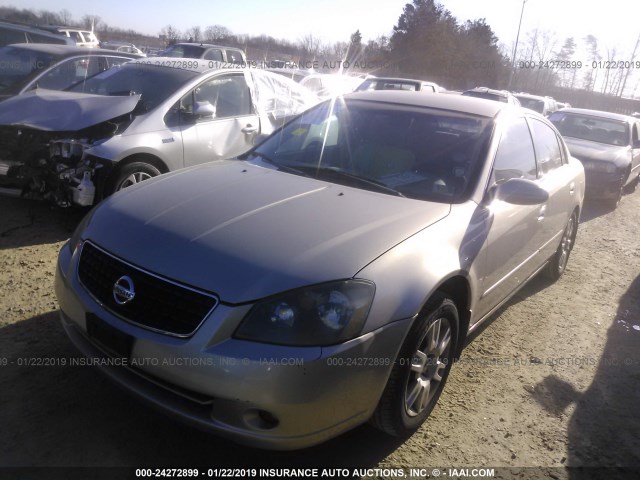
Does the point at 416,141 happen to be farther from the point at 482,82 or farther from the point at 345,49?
the point at 482,82

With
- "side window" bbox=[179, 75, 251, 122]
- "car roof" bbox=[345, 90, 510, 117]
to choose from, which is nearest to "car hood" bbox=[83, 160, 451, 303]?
"car roof" bbox=[345, 90, 510, 117]

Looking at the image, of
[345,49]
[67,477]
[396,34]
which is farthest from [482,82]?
[67,477]

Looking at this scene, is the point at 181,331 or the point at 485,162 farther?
the point at 485,162

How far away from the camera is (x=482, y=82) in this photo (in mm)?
38000

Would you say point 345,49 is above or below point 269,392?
above

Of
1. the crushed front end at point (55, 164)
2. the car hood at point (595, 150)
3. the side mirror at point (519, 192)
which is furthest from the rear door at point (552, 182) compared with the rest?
the car hood at point (595, 150)

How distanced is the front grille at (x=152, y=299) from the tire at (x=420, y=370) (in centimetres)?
91

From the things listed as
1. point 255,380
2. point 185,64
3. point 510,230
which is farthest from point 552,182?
point 185,64

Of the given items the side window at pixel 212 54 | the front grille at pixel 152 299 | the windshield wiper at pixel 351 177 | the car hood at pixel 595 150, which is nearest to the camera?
the front grille at pixel 152 299

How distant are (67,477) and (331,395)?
1.20m

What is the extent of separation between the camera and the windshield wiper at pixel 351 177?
3.08 meters

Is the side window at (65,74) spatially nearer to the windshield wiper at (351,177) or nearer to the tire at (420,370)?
the windshield wiper at (351,177)

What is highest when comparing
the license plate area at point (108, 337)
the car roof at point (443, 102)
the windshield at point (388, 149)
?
the car roof at point (443, 102)

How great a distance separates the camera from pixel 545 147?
429 centimetres
